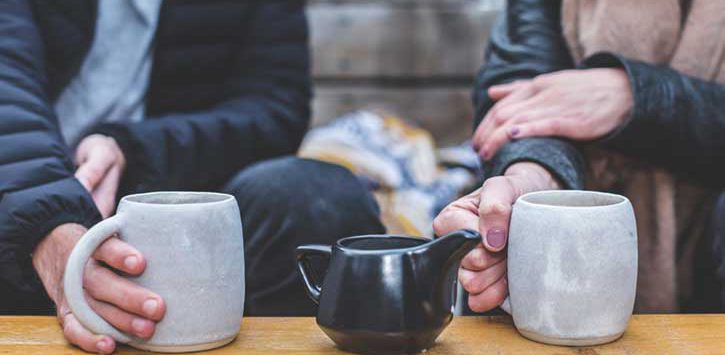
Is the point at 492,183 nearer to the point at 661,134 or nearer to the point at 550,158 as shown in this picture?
the point at 550,158

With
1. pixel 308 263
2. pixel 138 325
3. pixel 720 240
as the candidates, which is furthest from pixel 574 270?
pixel 720 240

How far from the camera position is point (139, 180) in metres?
1.08

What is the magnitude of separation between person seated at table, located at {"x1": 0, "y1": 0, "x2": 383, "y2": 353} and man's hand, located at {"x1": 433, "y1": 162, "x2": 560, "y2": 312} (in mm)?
243

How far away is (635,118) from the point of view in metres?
0.95

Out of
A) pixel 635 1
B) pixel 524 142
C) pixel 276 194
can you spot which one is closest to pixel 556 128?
pixel 524 142

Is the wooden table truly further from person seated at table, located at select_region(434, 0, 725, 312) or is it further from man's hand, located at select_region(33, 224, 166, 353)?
person seated at table, located at select_region(434, 0, 725, 312)

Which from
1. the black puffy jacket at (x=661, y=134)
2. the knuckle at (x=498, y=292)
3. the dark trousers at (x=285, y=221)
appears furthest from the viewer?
the dark trousers at (x=285, y=221)

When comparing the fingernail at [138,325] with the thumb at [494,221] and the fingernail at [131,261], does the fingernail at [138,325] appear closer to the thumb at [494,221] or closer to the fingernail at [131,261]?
the fingernail at [131,261]

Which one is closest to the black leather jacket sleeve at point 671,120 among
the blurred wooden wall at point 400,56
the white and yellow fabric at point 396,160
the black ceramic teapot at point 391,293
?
the black ceramic teapot at point 391,293

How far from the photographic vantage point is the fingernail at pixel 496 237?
67cm

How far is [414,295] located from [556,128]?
1.42 ft

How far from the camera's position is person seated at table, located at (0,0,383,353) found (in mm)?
783

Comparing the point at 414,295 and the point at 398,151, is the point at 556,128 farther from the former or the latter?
the point at 398,151

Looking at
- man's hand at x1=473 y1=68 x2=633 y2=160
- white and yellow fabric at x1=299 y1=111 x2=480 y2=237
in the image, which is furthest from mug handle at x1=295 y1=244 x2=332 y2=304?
white and yellow fabric at x1=299 y1=111 x2=480 y2=237
